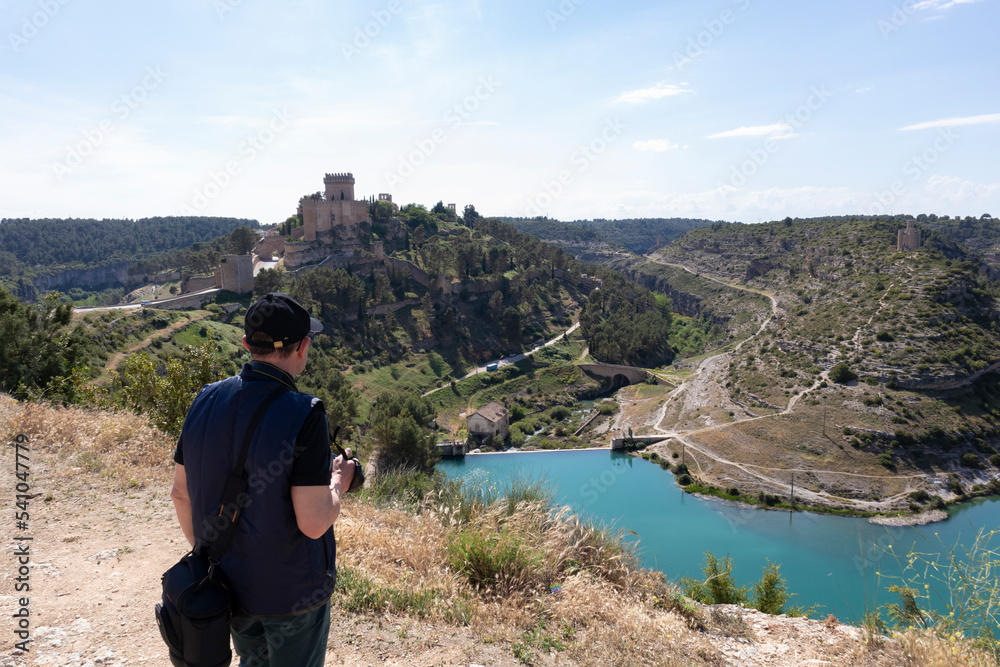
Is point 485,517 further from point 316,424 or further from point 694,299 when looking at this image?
point 694,299

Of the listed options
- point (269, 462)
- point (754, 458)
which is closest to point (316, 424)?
point (269, 462)

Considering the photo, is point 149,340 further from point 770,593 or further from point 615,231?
point 615,231

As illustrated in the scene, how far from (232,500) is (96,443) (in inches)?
230

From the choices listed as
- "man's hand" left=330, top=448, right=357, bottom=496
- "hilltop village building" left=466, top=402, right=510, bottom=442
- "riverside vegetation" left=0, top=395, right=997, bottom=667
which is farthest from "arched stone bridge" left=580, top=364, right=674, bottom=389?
"man's hand" left=330, top=448, right=357, bottom=496

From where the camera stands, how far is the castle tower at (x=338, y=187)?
49.6 metres

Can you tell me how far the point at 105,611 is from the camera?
130 inches

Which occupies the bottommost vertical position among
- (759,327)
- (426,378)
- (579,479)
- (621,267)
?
(579,479)

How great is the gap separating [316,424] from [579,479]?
94.1 feet

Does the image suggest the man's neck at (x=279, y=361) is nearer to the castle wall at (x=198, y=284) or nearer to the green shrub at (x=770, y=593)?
the green shrub at (x=770, y=593)

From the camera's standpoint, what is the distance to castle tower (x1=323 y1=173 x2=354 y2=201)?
Answer: 49.6 m

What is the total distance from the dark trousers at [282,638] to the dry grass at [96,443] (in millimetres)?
4480

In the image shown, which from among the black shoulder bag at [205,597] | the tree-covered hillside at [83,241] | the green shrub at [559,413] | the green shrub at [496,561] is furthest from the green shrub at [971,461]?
the tree-covered hillside at [83,241]

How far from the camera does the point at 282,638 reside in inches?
76.2
